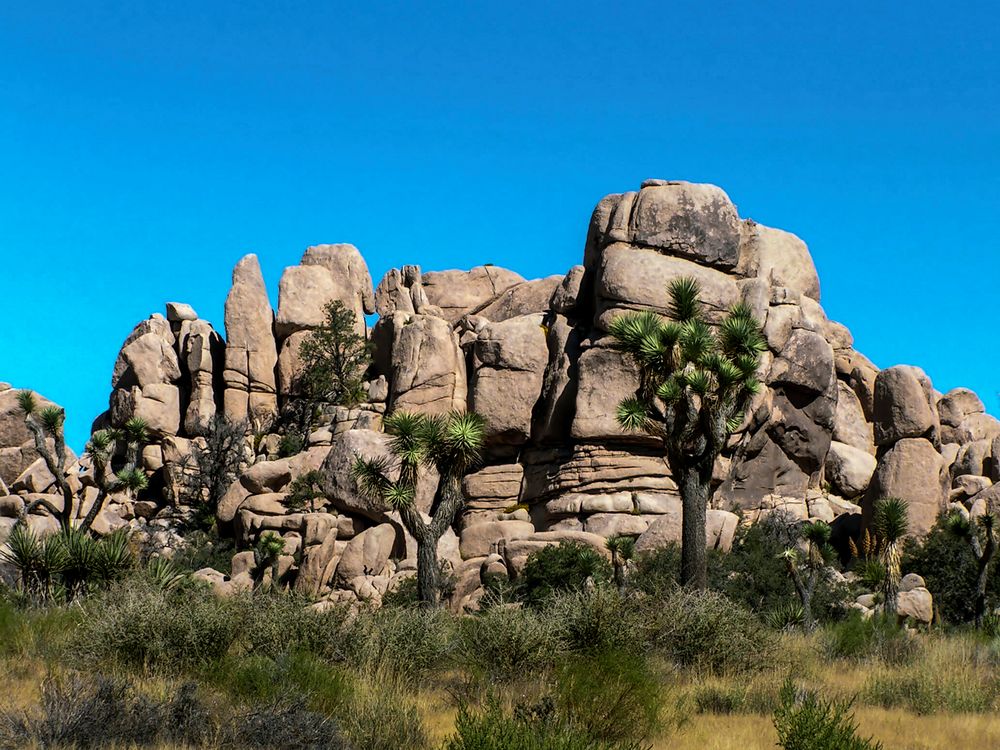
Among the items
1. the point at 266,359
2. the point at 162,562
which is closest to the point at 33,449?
the point at 266,359

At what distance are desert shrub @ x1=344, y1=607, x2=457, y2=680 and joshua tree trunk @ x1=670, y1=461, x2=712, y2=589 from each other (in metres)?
8.49

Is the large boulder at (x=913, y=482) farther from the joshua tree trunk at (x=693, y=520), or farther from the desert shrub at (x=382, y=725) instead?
the desert shrub at (x=382, y=725)

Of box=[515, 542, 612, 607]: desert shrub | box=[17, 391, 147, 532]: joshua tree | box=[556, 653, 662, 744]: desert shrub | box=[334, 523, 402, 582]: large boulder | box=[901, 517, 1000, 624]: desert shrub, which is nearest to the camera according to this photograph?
box=[556, 653, 662, 744]: desert shrub

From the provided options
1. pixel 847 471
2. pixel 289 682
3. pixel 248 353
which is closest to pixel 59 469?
pixel 248 353

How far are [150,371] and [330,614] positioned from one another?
136 feet

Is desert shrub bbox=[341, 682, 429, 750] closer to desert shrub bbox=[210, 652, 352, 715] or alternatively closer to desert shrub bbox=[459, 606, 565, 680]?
desert shrub bbox=[210, 652, 352, 715]

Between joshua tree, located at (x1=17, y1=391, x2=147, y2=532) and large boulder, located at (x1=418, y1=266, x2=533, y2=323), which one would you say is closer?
joshua tree, located at (x1=17, y1=391, x2=147, y2=532)

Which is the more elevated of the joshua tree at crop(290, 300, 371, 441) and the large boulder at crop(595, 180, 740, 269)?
the large boulder at crop(595, 180, 740, 269)

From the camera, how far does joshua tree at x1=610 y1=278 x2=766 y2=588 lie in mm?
23859

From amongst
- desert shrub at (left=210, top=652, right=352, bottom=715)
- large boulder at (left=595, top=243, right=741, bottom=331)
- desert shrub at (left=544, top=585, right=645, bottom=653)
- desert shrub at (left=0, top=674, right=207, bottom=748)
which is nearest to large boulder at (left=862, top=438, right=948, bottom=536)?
large boulder at (left=595, top=243, right=741, bottom=331)

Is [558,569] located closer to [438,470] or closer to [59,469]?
[438,470]

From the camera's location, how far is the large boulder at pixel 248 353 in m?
55.3

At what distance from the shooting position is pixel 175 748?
35.1 feet

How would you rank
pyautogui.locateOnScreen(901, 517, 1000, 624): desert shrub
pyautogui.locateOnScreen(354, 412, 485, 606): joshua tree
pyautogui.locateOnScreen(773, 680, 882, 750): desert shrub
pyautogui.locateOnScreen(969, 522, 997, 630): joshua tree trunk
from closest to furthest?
pyautogui.locateOnScreen(773, 680, 882, 750): desert shrub
pyautogui.locateOnScreen(354, 412, 485, 606): joshua tree
pyautogui.locateOnScreen(969, 522, 997, 630): joshua tree trunk
pyautogui.locateOnScreen(901, 517, 1000, 624): desert shrub
